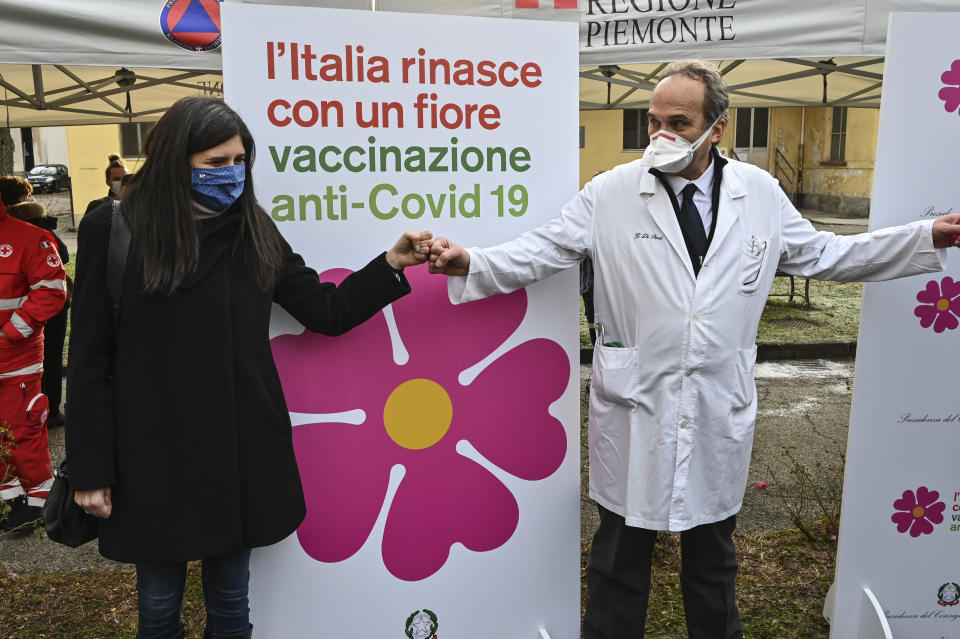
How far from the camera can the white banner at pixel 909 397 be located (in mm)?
2578

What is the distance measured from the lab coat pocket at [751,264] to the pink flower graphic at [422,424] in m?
0.58

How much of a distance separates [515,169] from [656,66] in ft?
13.5

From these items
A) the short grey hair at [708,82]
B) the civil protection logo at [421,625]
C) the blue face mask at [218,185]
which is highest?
the short grey hair at [708,82]

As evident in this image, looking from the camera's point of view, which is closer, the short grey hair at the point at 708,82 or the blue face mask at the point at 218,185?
the blue face mask at the point at 218,185

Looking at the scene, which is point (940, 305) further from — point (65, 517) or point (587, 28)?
point (65, 517)

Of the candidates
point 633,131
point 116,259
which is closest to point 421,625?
point 116,259

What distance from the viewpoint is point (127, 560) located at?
1.97m

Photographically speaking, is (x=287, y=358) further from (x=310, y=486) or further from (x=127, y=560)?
(x=127, y=560)

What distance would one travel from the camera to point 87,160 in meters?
23.5

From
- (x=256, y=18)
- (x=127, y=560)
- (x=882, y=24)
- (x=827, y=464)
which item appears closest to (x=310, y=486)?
(x=127, y=560)

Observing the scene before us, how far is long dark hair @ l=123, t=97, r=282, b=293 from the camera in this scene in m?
1.91

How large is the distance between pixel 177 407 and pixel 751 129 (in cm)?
2574

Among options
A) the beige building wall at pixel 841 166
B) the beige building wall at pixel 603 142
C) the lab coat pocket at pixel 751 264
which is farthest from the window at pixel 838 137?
the lab coat pocket at pixel 751 264

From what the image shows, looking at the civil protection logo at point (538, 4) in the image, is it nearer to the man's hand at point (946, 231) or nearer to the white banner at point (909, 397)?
the white banner at point (909, 397)
